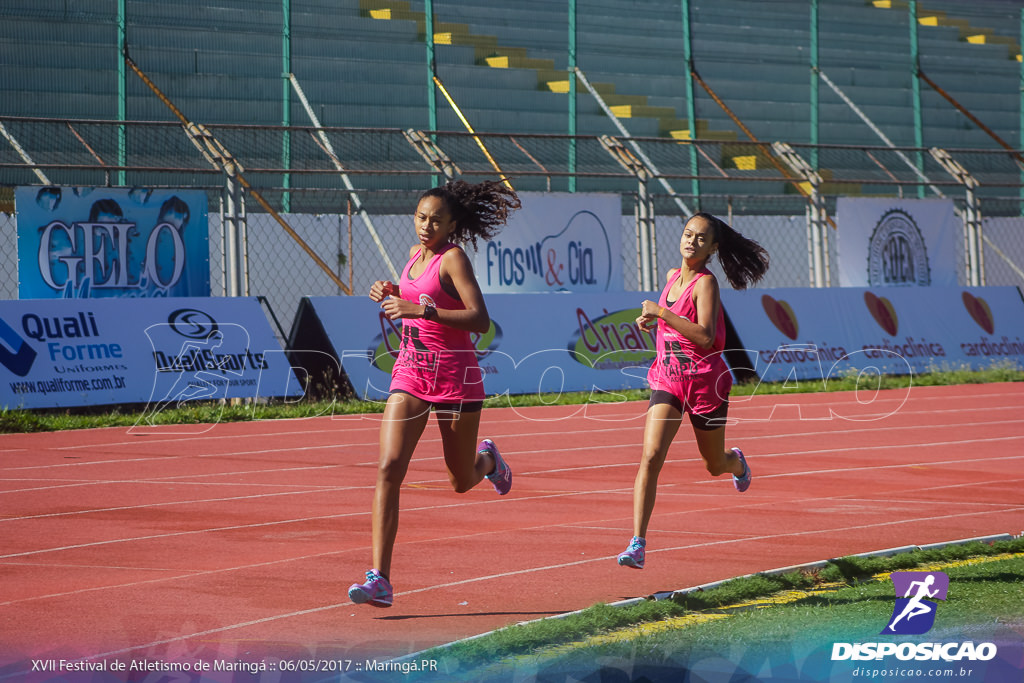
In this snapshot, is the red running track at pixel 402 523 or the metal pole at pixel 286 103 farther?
the metal pole at pixel 286 103

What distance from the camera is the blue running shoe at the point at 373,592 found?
5809 mm

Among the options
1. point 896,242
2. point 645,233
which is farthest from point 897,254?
point 645,233

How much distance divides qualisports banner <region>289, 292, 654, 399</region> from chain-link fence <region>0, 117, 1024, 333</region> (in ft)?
3.30

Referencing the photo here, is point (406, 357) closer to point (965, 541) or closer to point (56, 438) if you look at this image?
point (965, 541)

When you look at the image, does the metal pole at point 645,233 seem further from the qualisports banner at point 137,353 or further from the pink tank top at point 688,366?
the pink tank top at point 688,366

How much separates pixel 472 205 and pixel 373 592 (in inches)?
88.3

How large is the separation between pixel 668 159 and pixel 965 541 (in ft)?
62.7

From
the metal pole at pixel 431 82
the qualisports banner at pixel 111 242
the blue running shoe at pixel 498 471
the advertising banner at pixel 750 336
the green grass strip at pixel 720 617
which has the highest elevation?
A: the metal pole at pixel 431 82

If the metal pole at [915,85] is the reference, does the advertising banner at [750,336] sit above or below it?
below

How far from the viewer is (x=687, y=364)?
7.14m

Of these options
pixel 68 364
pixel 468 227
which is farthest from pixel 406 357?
pixel 68 364

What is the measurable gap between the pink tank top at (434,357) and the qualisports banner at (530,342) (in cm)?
1019

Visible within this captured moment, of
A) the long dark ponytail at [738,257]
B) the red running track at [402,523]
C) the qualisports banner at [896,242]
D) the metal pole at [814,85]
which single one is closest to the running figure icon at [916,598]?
the red running track at [402,523]

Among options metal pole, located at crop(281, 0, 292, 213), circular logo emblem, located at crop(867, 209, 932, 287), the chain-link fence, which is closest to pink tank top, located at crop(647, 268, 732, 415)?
the chain-link fence
